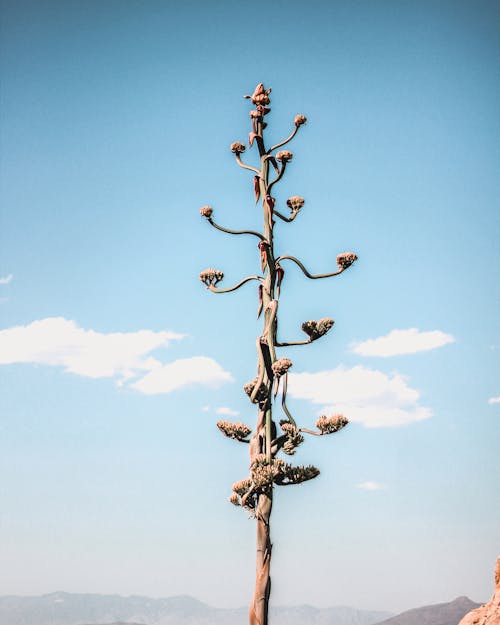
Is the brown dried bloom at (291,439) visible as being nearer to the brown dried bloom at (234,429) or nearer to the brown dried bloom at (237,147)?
the brown dried bloom at (234,429)

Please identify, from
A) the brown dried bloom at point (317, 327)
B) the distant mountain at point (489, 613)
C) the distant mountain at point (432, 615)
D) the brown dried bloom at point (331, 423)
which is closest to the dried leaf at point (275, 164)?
the brown dried bloom at point (317, 327)

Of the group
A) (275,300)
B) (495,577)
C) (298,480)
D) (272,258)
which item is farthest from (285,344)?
(495,577)

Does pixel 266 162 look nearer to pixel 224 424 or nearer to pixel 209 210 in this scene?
Result: pixel 209 210

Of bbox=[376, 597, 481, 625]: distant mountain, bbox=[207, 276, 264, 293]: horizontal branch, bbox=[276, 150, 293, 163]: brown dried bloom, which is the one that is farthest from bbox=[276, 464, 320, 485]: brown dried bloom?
bbox=[376, 597, 481, 625]: distant mountain

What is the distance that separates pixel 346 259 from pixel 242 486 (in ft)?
12.9

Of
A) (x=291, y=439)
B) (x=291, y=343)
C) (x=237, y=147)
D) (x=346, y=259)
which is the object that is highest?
(x=237, y=147)

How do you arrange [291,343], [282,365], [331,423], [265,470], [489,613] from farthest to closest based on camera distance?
[489,613] → [291,343] → [331,423] → [282,365] → [265,470]

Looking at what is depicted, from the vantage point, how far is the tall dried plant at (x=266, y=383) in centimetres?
882

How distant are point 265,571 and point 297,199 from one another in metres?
5.82

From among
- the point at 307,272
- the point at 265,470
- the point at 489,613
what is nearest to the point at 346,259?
the point at 307,272

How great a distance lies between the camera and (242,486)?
906 cm

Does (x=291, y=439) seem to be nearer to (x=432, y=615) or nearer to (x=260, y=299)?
(x=260, y=299)

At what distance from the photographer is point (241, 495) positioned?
9164mm

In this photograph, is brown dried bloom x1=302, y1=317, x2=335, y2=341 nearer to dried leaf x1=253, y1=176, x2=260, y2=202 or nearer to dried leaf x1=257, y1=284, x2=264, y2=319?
dried leaf x1=257, y1=284, x2=264, y2=319
